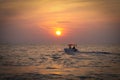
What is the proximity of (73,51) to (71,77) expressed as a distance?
161 feet

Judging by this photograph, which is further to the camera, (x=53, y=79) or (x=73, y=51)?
(x=73, y=51)

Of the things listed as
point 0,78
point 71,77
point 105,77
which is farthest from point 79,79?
point 0,78

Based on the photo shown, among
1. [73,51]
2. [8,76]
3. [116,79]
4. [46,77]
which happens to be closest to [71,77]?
[46,77]

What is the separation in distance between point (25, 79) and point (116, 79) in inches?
363

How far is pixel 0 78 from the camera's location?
76.0ft

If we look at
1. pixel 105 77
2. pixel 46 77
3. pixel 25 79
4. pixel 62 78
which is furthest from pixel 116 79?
pixel 25 79

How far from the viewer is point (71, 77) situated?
960 inches

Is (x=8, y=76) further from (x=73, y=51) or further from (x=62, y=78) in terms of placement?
(x=73, y=51)

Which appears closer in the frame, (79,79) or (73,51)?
(79,79)

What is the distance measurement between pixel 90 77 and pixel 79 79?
1.59 metres

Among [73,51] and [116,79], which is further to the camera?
[73,51]

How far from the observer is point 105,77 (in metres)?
24.5

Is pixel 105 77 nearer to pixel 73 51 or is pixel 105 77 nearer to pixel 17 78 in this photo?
pixel 17 78

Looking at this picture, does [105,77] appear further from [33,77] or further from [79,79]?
[33,77]
